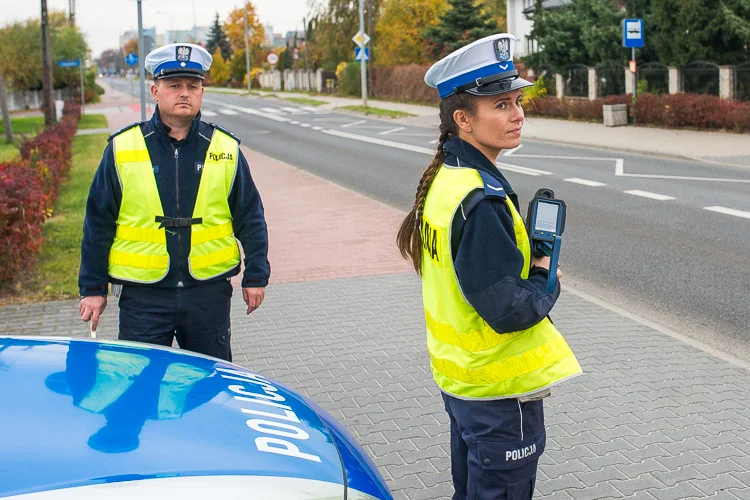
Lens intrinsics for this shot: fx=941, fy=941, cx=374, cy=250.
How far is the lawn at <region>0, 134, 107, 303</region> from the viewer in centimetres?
848

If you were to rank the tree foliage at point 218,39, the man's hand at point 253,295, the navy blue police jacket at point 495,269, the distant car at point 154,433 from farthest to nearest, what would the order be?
the tree foliage at point 218,39
the man's hand at point 253,295
the navy blue police jacket at point 495,269
the distant car at point 154,433

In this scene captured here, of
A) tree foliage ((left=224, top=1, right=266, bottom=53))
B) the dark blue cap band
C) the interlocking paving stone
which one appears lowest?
the interlocking paving stone

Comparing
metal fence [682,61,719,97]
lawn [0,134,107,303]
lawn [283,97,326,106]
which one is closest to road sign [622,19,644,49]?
metal fence [682,61,719,97]

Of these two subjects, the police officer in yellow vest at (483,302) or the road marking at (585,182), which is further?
the road marking at (585,182)

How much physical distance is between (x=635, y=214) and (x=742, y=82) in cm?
1424

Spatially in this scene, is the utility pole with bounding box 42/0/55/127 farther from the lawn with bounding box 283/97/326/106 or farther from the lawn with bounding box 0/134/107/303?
the lawn with bounding box 283/97/326/106

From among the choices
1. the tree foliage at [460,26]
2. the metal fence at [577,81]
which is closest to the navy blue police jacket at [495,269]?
the metal fence at [577,81]

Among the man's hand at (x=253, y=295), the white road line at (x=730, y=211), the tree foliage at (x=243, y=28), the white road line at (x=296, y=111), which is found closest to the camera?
the man's hand at (x=253, y=295)

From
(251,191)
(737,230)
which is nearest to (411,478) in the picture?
(251,191)

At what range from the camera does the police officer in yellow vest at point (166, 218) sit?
13.2 feet

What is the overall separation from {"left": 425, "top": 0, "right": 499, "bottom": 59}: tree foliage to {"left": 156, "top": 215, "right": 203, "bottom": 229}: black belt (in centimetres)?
4233

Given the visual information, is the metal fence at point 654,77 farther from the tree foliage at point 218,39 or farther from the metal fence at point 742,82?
the tree foliage at point 218,39

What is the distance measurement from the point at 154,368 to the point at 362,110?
39643 mm

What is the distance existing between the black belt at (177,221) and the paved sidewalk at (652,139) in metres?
15.2
